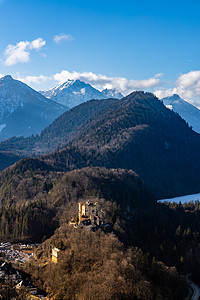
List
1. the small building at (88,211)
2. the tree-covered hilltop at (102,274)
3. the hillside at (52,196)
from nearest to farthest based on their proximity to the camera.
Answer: the tree-covered hilltop at (102,274)
the small building at (88,211)
the hillside at (52,196)

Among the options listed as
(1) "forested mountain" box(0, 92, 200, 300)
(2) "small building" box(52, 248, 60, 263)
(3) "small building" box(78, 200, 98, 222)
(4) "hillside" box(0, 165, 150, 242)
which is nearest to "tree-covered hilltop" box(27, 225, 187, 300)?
(1) "forested mountain" box(0, 92, 200, 300)

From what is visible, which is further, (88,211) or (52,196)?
(52,196)

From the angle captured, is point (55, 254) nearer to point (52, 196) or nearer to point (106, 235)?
point (106, 235)

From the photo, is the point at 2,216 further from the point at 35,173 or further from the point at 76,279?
Answer: the point at 35,173

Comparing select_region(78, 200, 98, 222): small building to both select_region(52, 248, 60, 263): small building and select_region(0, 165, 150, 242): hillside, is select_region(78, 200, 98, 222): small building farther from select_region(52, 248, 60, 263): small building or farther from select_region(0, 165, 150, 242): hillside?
select_region(52, 248, 60, 263): small building

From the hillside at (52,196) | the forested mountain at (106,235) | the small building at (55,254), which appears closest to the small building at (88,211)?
the forested mountain at (106,235)

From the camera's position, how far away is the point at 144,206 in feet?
453

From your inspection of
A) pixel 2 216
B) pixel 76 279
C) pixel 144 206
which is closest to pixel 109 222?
pixel 76 279

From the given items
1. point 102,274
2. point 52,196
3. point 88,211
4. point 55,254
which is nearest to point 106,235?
point 55,254

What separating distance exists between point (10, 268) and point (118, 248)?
19.3 meters

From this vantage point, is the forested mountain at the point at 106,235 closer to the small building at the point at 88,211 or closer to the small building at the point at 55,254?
the small building at the point at 55,254

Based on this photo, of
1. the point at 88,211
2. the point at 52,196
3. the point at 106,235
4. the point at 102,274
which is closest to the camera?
the point at 102,274

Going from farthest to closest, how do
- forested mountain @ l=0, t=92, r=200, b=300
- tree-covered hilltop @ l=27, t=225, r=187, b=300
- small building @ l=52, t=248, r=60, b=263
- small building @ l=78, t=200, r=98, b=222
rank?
small building @ l=78, t=200, r=98, b=222 < small building @ l=52, t=248, r=60, b=263 < forested mountain @ l=0, t=92, r=200, b=300 < tree-covered hilltop @ l=27, t=225, r=187, b=300

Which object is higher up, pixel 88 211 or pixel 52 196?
pixel 52 196
